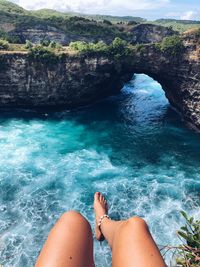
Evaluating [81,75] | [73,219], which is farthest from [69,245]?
[81,75]

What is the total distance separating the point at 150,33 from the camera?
314ft

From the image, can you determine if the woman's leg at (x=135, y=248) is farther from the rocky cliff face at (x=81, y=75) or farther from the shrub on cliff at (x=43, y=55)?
the shrub on cliff at (x=43, y=55)

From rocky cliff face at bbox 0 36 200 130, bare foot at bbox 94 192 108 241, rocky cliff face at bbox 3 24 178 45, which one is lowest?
rocky cliff face at bbox 3 24 178 45

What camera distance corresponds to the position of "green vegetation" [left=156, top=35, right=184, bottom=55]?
41.5m

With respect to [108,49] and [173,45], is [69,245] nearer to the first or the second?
[173,45]

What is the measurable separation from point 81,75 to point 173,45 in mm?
12825

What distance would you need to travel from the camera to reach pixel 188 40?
134ft

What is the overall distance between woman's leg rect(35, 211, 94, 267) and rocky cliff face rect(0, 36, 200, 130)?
38062 mm

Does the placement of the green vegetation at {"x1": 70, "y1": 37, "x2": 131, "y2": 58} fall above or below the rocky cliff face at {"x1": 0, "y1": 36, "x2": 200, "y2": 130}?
above

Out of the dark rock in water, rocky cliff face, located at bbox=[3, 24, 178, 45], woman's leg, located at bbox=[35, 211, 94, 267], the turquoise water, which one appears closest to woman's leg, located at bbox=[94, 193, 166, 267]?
woman's leg, located at bbox=[35, 211, 94, 267]

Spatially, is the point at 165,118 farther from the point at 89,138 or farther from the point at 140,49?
the point at 89,138

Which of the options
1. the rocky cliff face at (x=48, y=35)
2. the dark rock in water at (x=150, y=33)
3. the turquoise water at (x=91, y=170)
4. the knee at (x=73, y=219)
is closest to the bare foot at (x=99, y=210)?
the knee at (x=73, y=219)

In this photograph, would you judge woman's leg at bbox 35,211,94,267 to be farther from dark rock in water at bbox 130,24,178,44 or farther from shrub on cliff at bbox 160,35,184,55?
dark rock in water at bbox 130,24,178,44

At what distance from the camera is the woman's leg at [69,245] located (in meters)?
4.13
